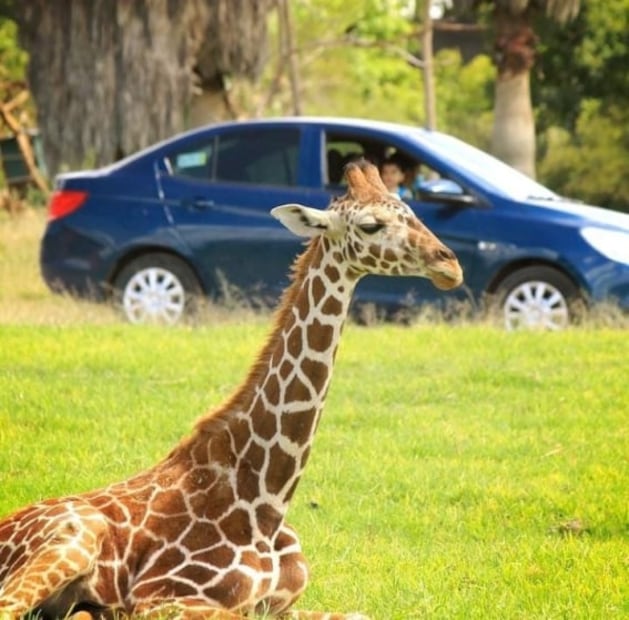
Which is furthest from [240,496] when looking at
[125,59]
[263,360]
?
[125,59]

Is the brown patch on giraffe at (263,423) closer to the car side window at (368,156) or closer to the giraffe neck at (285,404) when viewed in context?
the giraffe neck at (285,404)

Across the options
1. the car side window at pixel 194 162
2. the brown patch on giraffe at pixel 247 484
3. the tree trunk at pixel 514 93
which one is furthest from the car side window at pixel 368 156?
the tree trunk at pixel 514 93

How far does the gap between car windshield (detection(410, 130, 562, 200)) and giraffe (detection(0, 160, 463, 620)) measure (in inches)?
304

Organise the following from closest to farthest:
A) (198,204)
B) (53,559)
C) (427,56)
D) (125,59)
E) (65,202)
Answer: (53,559) < (198,204) < (65,202) < (125,59) < (427,56)

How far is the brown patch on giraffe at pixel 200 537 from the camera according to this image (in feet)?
18.5

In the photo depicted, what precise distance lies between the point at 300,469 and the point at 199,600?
602 millimetres

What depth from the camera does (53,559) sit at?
5.37 metres

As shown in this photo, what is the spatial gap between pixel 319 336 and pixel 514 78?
21.0 metres

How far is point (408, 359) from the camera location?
11.9m

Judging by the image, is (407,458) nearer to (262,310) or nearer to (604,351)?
(604,351)

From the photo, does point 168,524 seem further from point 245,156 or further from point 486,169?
point 245,156

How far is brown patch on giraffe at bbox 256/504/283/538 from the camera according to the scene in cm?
572

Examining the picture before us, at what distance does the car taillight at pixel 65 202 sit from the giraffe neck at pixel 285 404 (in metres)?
8.78

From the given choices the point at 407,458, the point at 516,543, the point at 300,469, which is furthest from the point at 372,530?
the point at 300,469
